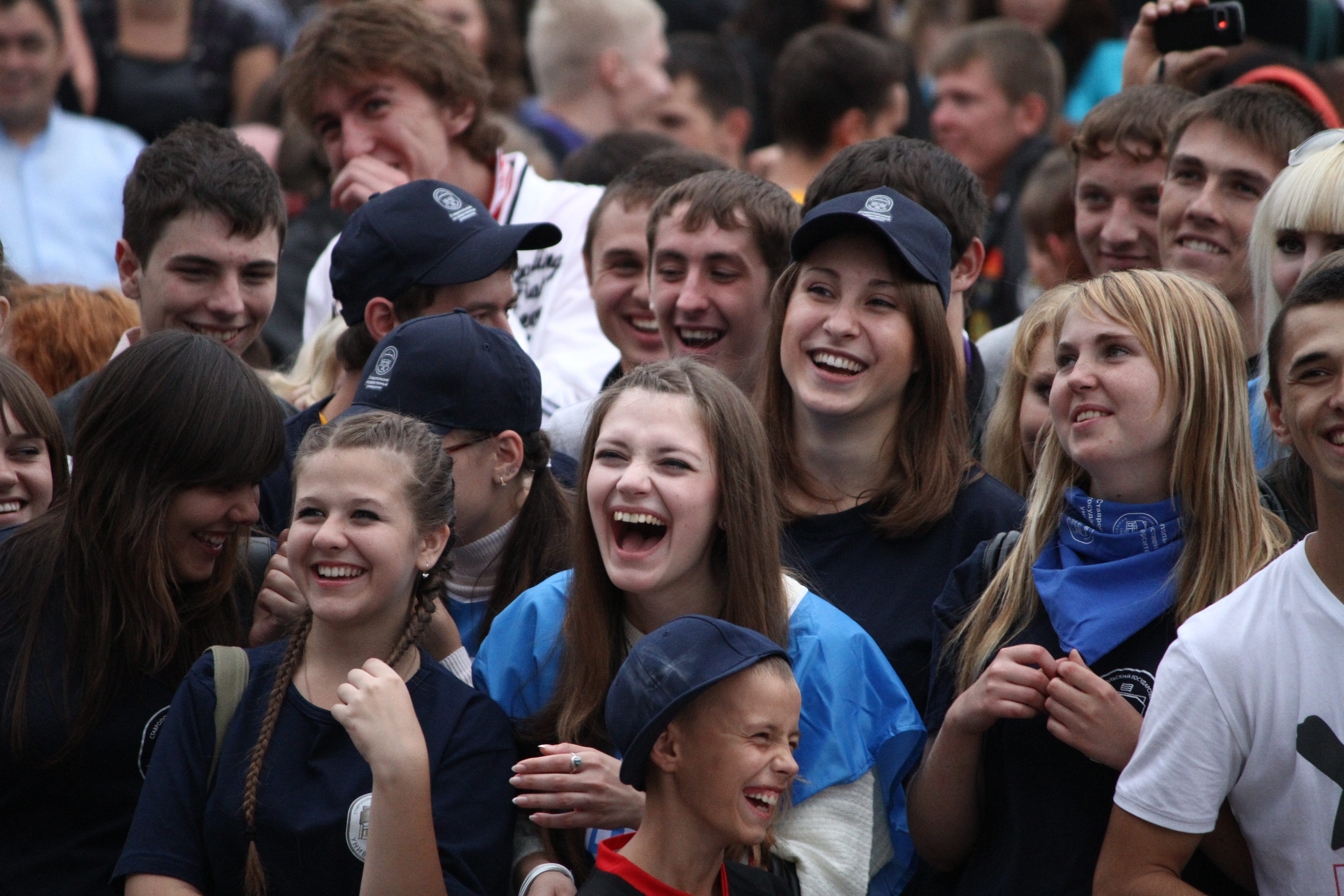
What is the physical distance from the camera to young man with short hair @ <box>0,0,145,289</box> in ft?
25.7

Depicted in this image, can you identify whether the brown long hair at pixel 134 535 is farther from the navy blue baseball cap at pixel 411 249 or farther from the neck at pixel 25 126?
the neck at pixel 25 126

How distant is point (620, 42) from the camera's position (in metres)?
7.99

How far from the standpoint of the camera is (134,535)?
11.5 feet

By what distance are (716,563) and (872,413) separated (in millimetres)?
688

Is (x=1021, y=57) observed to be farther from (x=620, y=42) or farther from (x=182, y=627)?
(x=182, y=627)

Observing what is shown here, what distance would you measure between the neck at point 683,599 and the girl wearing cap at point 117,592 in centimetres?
99

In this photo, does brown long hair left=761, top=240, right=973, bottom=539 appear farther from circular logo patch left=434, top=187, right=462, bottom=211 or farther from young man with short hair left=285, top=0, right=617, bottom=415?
young man with short hair left=285, top=0, right=617, bottom=415

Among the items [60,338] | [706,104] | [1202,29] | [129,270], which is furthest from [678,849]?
[706,104]

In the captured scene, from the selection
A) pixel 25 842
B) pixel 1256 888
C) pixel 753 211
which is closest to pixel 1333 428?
pixel 1256 888

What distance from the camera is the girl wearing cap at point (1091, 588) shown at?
309cm

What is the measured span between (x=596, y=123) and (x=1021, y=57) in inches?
89.7

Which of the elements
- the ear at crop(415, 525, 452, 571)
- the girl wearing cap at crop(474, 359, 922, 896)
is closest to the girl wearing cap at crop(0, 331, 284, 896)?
the ear at crop(415, 525, 452, 571)

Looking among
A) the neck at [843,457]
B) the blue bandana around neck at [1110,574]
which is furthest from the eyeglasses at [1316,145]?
the blue bandana around neck at [1110,574]

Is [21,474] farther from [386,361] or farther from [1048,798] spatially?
[1048,798]
